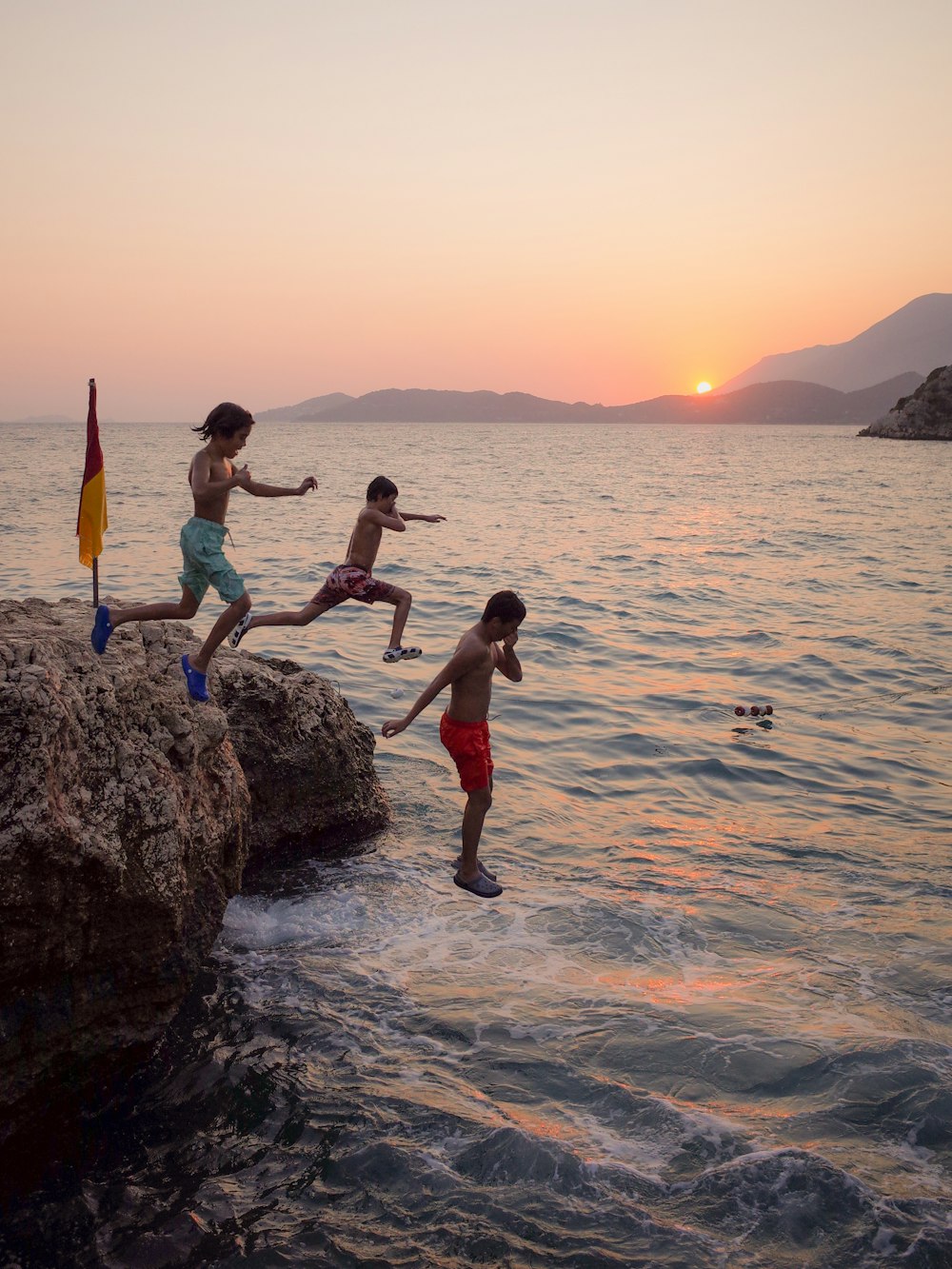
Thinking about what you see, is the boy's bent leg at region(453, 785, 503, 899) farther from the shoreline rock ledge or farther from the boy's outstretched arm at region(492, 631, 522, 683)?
the shoreline rock ledge

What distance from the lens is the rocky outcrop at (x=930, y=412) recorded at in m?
112

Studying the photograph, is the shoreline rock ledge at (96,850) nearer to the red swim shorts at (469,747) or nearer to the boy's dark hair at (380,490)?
the red swim shorts at (469,747)

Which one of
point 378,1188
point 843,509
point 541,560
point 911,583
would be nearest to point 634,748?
point 378,1188

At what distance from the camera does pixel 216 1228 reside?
4.68 m

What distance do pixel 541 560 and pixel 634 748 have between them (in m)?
17.6

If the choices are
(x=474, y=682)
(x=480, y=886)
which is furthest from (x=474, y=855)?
(x=474, y=682)

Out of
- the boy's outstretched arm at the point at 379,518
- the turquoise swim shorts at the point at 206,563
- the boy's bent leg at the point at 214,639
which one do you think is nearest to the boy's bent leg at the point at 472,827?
the boy's bent leg at the point at 214,639

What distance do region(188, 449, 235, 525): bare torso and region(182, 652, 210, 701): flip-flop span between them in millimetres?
1033

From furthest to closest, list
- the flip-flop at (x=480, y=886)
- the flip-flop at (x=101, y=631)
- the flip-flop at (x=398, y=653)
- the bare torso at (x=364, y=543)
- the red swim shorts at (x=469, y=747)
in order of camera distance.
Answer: the bare torso at (x=364, y=543) < the flip-flop at (x=398, y=653) < the flip-flop at (x=480, y=886) < the red swim shorts at (x=469, y=747) < the flip-flop at (x=101, y=631)

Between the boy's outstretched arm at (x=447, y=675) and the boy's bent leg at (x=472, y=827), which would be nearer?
the boy's outstretched arm at (x=447, y=675)

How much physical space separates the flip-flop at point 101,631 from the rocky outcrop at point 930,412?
12059 cm

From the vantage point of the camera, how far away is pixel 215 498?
6758mm

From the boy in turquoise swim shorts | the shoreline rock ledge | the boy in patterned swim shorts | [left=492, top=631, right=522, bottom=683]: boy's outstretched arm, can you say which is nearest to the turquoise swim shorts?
the boy in turquoise swim shorts

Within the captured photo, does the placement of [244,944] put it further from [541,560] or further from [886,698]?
[541,560]
